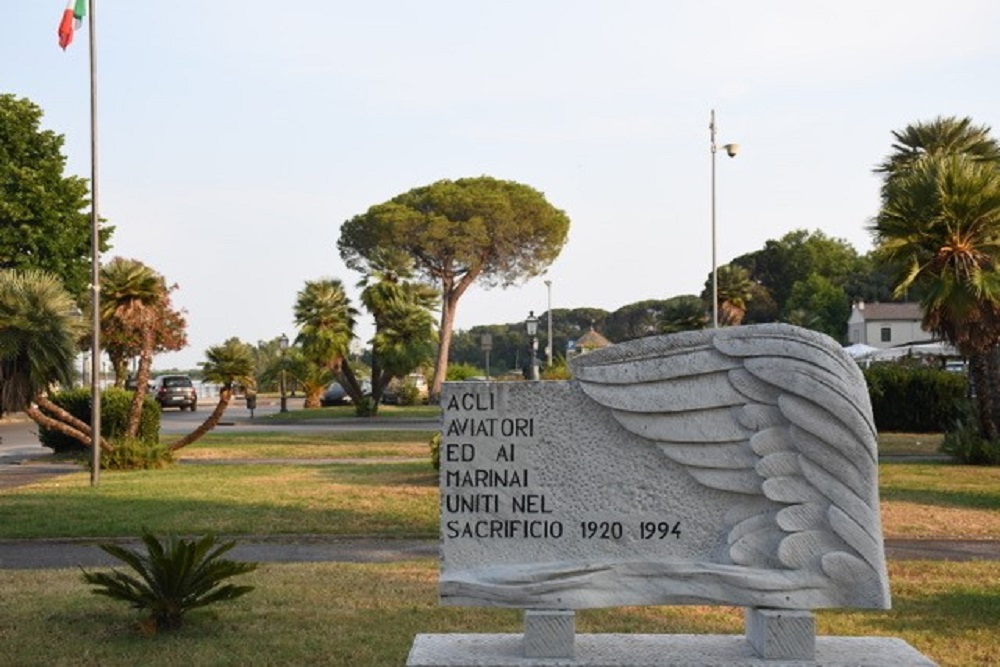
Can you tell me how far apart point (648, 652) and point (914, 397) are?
27.8 meters

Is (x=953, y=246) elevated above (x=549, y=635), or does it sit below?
above

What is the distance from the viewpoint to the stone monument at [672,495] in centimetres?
641

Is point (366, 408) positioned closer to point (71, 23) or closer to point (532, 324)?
point (532, 324)

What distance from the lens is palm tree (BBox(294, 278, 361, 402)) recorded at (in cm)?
4381

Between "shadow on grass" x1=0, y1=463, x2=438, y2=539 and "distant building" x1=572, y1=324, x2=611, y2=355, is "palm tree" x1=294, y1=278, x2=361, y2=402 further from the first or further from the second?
"shadow on grass" x1=0, y1=463, x2=438, y2=539

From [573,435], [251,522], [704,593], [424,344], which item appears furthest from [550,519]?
[424,344]

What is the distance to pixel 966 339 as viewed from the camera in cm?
2258

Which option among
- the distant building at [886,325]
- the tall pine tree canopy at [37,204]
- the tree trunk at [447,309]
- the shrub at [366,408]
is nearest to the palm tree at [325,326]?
the shrub at [366,408]

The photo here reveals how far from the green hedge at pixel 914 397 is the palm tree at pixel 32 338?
20.8 m

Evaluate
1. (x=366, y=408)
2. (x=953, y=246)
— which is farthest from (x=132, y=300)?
(x=366, y=408)

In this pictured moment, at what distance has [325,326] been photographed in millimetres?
44125

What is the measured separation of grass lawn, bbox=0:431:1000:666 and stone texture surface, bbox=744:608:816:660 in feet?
5.45

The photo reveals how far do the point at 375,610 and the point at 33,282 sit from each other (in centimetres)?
1269

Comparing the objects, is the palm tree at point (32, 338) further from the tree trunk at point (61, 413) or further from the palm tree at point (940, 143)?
the palm tree at point (940, 143)
